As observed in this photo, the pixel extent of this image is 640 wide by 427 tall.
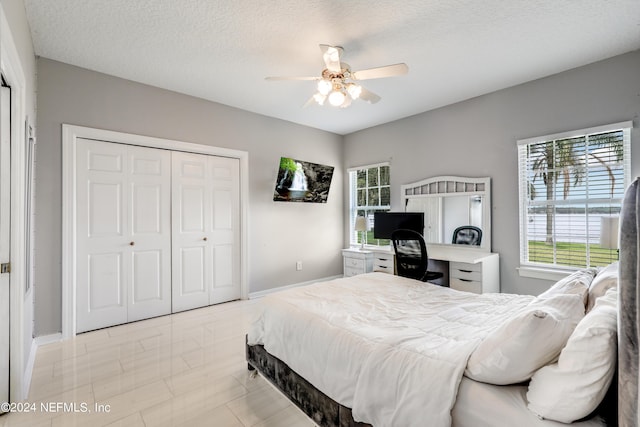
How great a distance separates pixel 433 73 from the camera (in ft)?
10.2

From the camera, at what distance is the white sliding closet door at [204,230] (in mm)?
3670

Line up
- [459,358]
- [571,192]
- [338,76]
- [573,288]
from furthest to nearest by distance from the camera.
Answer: [571,192], [338,76], [573,288], [459,358]

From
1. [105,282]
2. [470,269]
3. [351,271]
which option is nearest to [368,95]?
[470,269]

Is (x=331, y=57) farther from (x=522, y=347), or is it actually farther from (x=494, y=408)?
(x=494, y=408)

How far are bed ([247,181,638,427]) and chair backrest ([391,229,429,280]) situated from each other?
1.15m

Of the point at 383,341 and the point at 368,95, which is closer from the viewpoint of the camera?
the point at 383,341

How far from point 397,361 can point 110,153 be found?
3.52 m

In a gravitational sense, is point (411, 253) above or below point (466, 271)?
above

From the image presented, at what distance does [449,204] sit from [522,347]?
3.18 m

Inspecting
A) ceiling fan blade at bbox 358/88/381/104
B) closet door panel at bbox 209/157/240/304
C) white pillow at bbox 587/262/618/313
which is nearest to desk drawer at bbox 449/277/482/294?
white pillow at bbox 587/262/618/313

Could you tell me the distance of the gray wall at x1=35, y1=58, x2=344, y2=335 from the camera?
2830mm

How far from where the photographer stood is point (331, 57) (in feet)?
7.43

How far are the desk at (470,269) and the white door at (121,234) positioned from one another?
132 inches

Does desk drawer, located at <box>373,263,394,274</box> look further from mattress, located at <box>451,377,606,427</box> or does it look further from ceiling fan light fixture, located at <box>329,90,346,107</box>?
mattress, located at <box>451,377,606,427</box>
